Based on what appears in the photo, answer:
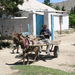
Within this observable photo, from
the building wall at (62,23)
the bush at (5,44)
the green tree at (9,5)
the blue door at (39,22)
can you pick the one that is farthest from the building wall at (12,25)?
the building wall at (62,23)

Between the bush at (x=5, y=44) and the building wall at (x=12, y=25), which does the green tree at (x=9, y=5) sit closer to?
the building wall at (x=12, y=25)

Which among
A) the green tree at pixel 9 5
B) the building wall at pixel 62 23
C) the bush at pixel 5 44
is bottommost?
the bush at pixel 5 44

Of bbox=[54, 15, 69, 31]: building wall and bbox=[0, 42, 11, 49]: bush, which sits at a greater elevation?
bbox=[54, 15, 69, 31]: building wall

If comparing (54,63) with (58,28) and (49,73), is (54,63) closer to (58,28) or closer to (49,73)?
(49,73)

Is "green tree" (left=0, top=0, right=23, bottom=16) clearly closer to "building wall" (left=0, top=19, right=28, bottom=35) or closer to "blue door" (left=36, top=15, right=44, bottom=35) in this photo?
"building wall" (left=0, top=19, right=28, bottom=35)

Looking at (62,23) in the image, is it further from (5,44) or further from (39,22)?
(5,44)

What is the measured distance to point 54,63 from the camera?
12.2 meters

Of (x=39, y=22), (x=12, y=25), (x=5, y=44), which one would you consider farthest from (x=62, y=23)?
(x=5, y=44)

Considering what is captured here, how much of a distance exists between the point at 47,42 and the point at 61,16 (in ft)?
65.7

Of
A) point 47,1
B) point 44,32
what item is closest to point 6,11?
point 44,32

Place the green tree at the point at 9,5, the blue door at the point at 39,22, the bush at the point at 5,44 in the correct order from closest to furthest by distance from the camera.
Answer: the bush at the point at 5,44, the green tree at the point at 9,5, the blue door at the point at 39,22

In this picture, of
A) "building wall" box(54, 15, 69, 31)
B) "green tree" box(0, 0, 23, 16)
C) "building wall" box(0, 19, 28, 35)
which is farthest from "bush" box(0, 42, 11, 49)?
"building wall" box(54, 15, 69, 31)

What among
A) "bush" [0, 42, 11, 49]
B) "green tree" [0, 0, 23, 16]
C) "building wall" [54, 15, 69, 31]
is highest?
"green tree" [0, 0, 23, 16]

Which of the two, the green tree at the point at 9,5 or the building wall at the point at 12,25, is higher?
the green tree at the point at 9,5
